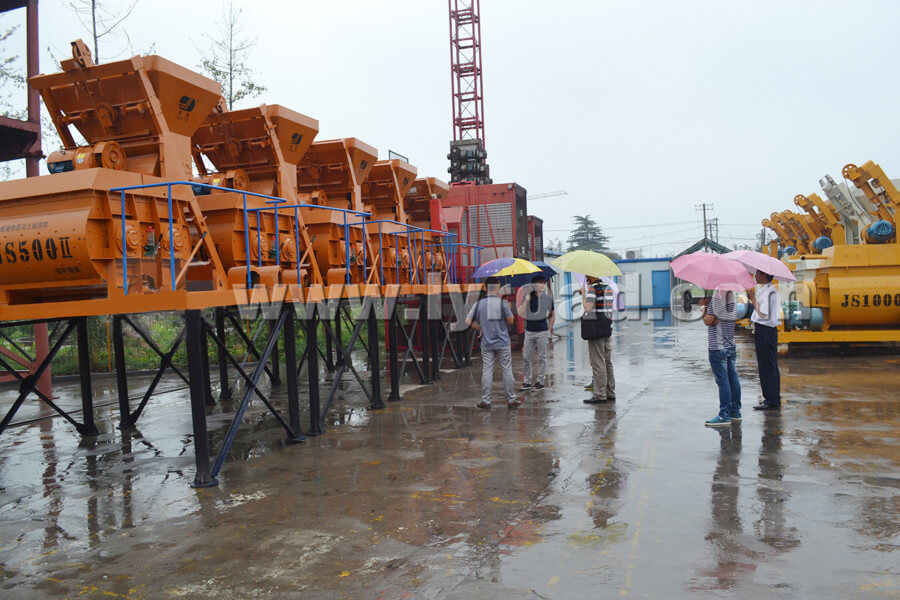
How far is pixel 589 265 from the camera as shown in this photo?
9.67 metres

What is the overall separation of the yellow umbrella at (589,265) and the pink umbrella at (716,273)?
139 centimetres

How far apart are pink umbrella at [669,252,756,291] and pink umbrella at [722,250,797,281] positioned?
0.42 ft

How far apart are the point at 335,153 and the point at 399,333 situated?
7351 millimetres

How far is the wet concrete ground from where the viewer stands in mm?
4309

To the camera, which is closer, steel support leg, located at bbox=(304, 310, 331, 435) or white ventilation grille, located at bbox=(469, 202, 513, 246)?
steel support leg, located at bbox=(304, 310, 331, 435)

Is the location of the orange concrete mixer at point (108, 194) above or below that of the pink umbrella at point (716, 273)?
above

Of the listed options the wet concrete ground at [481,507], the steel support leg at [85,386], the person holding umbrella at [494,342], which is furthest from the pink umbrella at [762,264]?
the steel support leg at [85,386]

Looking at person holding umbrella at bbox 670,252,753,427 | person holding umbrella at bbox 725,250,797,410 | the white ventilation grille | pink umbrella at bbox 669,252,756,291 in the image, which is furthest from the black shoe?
the white ventilation grille

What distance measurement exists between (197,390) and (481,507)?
2.95 metres

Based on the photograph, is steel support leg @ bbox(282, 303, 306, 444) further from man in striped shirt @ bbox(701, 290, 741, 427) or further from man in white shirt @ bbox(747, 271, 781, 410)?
man in white shirt @ bbox(747, 271, 781, 410)

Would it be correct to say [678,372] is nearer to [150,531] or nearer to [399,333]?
[399,333]

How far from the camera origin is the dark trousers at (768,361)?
351 inches

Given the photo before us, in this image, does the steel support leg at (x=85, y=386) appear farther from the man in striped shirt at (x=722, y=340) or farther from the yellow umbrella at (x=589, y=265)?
the man in striped shirt at (x=722, y=340)

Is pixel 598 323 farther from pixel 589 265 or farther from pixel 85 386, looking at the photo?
pixel 85 386
